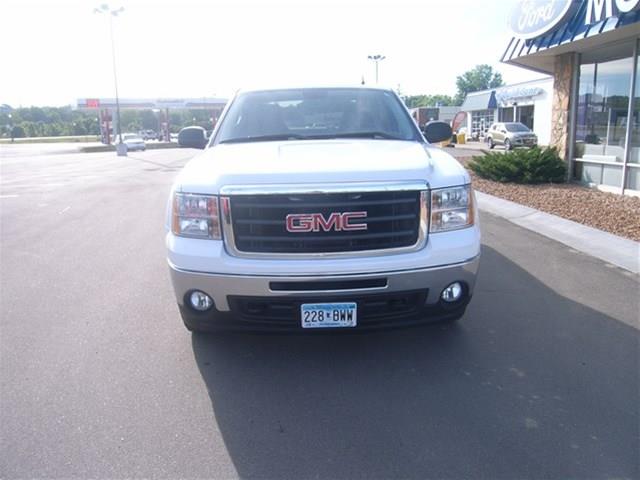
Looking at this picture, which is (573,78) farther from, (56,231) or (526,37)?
(56,231)

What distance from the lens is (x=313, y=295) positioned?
3270 mm

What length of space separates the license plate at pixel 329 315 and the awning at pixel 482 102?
1896 inches

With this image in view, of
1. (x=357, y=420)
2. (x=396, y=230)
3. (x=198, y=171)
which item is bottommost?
(x=357, y=420)

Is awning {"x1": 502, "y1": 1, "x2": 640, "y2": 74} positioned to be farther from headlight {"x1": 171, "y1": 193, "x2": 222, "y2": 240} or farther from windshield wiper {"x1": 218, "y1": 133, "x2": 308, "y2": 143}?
headlight {"x1": 171, "y1": 193, "x2": 222, "y2": 240}

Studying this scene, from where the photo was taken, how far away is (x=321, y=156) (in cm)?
370

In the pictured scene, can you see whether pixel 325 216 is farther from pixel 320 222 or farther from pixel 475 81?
pixel 475 81

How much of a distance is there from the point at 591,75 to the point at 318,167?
11.1 meters

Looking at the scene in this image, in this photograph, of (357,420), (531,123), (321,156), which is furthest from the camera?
(531,123)

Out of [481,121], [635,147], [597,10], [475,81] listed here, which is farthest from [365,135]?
[475,81]

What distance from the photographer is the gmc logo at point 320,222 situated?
3324 mm

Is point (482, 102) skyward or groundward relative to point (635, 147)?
skyward

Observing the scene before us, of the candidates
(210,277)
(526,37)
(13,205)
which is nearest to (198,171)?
(210,277)

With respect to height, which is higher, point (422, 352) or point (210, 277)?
point (210, 277)

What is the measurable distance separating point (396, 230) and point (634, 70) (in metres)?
9.48
